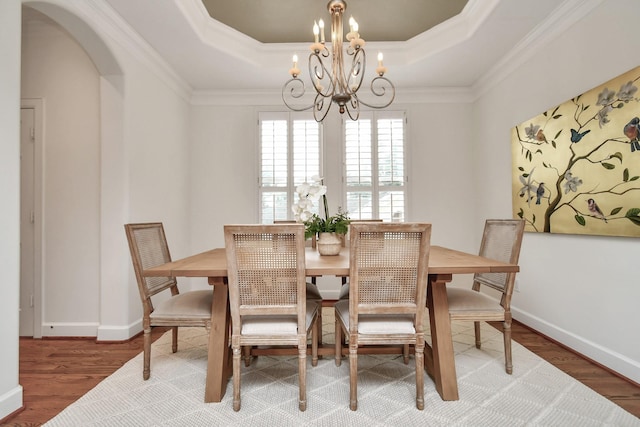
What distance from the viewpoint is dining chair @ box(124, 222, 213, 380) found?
198cm

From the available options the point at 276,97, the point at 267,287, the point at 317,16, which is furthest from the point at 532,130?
the point at 276,97

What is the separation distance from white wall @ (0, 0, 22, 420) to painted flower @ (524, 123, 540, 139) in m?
3.69

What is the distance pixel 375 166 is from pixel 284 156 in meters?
1.15

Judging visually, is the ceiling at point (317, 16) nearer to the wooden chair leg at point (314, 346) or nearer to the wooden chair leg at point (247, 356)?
the wooden chair leg at point (314, 346)

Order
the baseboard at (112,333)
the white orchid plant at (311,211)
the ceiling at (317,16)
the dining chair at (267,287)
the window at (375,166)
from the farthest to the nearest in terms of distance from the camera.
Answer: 1. the window at (375,166)
2. the ceiling at (317,16)
3. the baseboard at (112,333)
4. the white orchid plant at (311,211)
5. the dining chair at (267,287)

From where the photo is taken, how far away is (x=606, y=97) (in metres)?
2.17

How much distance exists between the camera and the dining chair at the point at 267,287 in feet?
5.35

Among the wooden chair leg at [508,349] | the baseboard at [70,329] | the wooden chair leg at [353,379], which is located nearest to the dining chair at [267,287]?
the wooden chair leg at [353,379]

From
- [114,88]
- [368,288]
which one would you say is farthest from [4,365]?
[114,88]

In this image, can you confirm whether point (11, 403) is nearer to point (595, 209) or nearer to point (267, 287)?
point (267, 287)

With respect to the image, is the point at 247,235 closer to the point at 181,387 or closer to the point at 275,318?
the point at 275,318

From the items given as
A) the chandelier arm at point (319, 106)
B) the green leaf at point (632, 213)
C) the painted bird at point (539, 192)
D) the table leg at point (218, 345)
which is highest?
the chandelier arm at point (319, 106)

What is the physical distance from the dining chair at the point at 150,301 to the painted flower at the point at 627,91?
2.86 metres

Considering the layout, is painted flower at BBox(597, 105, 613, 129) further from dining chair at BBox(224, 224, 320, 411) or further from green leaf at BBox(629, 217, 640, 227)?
dining chair at BBox(224, 224, 320, 411)
